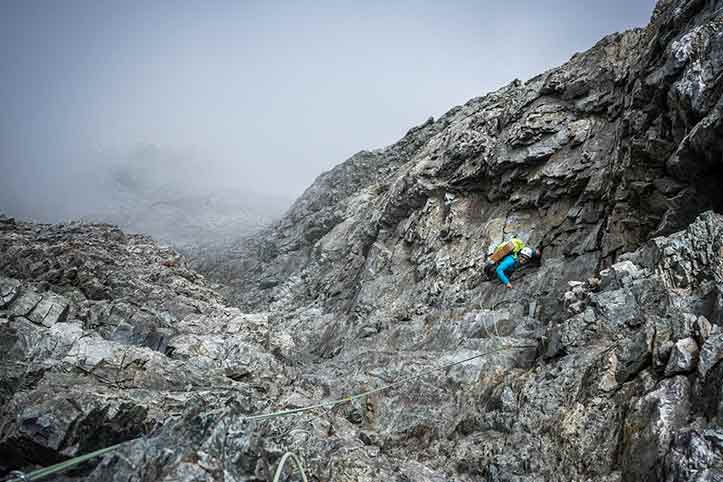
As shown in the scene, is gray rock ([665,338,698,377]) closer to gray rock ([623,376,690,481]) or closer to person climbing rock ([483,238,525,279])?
gray rock ([623,376,690,481])

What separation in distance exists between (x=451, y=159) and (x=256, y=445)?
639 inches

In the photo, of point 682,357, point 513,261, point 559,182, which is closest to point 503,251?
point 513,261

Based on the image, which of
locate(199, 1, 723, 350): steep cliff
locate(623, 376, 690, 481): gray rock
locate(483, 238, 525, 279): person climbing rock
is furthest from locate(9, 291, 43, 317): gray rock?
locate(623, 376, 690, 481): gray rock

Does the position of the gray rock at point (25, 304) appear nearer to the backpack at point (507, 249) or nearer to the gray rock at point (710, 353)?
the backpack at point (507, 249)

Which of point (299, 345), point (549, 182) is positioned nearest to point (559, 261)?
point (549, 182)

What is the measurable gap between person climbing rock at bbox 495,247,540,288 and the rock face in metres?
0.44

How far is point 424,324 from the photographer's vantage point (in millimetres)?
14562

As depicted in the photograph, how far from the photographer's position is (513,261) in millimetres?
13750

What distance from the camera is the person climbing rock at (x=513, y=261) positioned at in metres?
13.7

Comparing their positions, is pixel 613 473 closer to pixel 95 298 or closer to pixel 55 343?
pixel 55 343

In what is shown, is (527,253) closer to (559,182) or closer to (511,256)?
(511,256)

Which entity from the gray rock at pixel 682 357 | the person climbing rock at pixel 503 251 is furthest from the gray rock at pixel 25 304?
the gray rock at pixel 682 357

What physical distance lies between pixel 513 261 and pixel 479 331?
288 centimetres

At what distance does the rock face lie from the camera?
20.2 feet
